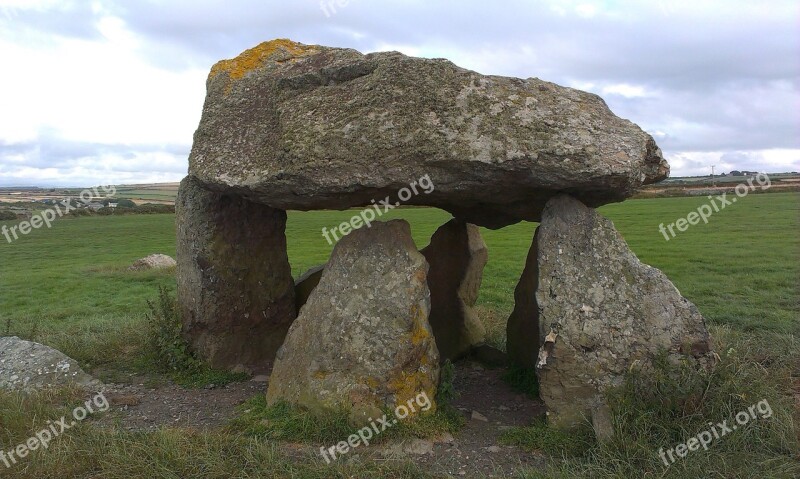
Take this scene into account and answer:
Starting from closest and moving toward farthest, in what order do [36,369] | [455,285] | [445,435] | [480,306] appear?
[445,435] → [36,369] → [455,285] → [480,306]

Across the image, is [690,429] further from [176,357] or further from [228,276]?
[176,357]

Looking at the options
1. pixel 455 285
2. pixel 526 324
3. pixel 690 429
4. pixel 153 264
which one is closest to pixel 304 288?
pixel 455 285

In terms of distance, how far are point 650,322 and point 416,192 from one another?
259cm

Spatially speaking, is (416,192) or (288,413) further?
(416,192)

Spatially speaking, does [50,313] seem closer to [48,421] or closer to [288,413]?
[48,421]

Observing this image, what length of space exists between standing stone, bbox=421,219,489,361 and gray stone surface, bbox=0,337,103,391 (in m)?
4.43

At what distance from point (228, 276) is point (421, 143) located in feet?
11.3

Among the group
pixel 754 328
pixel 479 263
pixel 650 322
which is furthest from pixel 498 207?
pixel 754 328

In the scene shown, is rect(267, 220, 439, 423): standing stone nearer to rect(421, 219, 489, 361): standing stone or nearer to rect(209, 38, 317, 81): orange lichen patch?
rect(421, 219, 489, 361): standing stone

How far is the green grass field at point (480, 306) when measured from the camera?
194 inches

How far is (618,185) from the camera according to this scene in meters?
6.02

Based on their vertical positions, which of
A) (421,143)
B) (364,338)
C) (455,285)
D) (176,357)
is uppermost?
(421,143)

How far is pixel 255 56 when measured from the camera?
783cm

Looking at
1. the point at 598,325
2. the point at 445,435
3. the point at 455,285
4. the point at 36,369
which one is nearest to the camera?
the point at 598,325
